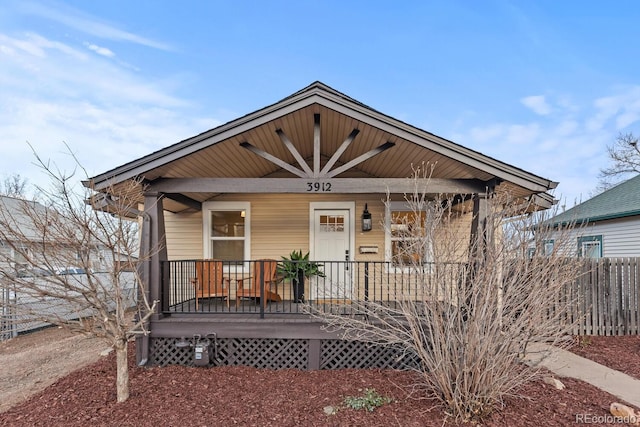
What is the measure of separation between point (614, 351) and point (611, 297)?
142 centimetres

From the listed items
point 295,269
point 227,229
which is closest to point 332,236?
point 295,269

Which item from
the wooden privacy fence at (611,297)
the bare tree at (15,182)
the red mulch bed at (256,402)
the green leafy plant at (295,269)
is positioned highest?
the bare tree at (15,182)

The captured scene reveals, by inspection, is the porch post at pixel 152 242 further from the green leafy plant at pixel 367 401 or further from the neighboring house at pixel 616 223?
the neighboring house at pixel 616 223

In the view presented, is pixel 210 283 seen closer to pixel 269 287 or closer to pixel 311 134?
pixel 269 287

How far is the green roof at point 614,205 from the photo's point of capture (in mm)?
10523

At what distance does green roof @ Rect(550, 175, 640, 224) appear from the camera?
10.5m

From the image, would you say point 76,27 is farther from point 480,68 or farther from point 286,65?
point 480,68

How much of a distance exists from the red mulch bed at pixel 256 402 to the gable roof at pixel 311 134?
2645mm

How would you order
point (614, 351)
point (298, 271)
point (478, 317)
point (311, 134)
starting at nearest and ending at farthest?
point (478, 317) < point (614, 351) < point (311, 134) < point (298, 271)

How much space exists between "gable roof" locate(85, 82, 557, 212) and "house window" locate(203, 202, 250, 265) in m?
1.48

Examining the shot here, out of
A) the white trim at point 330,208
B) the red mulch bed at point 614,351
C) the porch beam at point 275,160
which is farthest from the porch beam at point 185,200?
the red mulch bed at point 614,351

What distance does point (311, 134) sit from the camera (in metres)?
6.54

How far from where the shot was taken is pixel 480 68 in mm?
15938

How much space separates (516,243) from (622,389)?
2.40 meters
